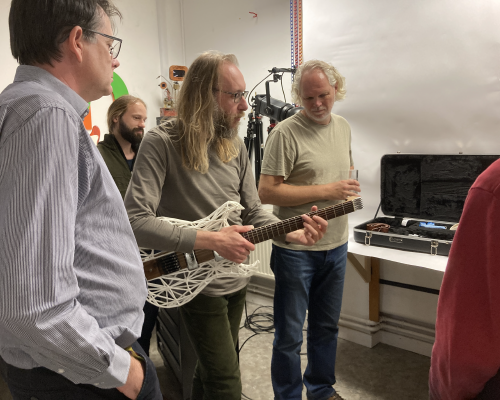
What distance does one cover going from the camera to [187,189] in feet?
4.70

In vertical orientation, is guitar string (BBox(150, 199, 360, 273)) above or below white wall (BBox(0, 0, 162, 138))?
below

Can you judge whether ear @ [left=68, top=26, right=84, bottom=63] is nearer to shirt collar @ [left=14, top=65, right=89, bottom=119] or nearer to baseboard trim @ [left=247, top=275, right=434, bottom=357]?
shirt collar @ [left=14, top=65, right=89, bottom=119]

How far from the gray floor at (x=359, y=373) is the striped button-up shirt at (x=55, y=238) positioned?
5.66 feet

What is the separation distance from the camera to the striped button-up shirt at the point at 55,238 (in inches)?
22.7

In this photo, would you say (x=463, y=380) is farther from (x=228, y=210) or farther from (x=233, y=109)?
(x=233, y=109)

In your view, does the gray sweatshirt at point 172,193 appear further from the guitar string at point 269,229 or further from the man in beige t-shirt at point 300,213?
the man in beige t-shirt at point 300,213

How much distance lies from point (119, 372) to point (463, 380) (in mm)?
589

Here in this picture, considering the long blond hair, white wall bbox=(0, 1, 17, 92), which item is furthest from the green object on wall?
the long blond hair

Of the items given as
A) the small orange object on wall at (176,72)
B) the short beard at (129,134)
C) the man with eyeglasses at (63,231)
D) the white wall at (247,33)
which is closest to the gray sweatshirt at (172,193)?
the man with eyeglasses at (63,231)

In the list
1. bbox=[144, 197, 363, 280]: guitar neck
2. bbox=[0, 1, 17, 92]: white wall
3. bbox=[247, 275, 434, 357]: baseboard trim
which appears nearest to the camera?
bbox=[144, 197, 363, 280]: guitar neck

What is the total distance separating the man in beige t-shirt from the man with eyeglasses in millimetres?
1083

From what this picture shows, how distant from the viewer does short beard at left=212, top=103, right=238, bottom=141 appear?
1.50 metres

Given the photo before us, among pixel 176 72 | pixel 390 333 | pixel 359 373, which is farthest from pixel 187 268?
pixel 176 72

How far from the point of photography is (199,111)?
1450 millimetres
